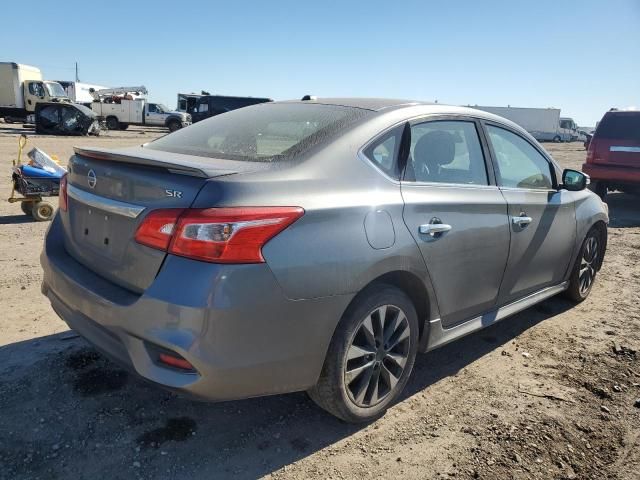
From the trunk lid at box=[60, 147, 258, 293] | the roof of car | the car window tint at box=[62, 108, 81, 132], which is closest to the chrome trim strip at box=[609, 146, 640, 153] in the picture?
the roof of car

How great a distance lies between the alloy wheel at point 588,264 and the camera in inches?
185

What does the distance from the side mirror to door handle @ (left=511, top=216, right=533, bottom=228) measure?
34.3 inches

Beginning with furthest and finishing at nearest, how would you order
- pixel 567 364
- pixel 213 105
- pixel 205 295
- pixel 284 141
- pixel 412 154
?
pixel 213 105 → pixel 567 364 → pixel 412 154 → pixel 284 141 → pixel 205 295

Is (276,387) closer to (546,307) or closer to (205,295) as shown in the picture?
(205,295)

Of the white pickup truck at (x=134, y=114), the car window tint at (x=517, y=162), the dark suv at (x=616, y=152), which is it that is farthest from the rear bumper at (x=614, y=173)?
the white pickup truck at (x=134, y=114)

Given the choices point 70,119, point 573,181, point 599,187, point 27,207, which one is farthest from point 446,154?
point 70,119

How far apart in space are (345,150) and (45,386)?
215 centimetres

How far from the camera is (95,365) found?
3238 mm

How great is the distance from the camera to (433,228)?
2.81 m

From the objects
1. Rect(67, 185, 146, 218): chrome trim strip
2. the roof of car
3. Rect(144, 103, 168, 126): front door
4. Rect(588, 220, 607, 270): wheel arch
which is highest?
the roof of car

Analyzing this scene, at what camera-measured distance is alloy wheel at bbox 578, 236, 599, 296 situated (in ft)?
15.4

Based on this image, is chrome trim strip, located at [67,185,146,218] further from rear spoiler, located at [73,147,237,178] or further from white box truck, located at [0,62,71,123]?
white box truck, located at [0,62,71,123]

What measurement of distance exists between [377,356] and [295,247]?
88 centimetres

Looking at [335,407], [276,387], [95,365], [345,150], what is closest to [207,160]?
[345,150]
